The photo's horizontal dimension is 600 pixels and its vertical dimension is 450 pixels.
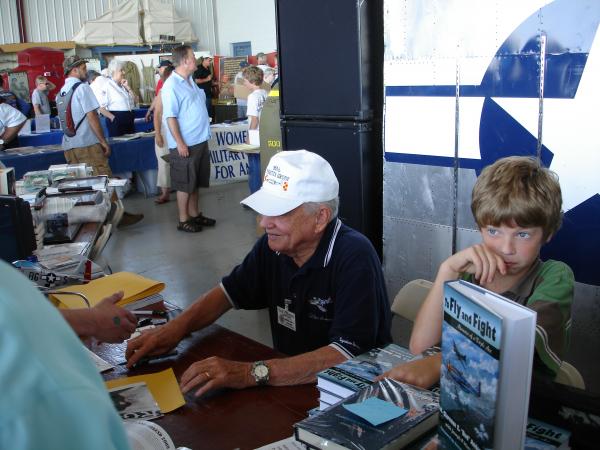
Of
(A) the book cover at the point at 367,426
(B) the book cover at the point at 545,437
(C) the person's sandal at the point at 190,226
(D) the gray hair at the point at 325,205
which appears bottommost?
(C) the person's sandal at the point at 190,226

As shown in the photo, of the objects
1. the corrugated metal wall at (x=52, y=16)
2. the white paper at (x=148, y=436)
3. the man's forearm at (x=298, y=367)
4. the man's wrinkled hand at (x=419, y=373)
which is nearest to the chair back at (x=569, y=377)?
the man's wrinkled hand at (x=419, y=373)

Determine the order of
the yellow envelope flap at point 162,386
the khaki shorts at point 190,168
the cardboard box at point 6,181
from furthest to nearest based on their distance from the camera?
the khaki shorts at point 190,168, the cardboard box at point 6,181, the yellow envelope flap at point 162,386

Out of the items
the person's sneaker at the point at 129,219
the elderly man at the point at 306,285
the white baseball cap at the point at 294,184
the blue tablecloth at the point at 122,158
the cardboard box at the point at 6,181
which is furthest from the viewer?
the person's sneaker at the point at 129,219

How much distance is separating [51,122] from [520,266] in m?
9.01

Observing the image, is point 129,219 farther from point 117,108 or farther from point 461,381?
point 461,381

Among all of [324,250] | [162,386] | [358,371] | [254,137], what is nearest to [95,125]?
[254,137]

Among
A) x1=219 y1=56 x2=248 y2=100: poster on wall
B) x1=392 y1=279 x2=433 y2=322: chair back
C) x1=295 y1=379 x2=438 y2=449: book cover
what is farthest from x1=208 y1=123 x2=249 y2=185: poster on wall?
x1=295 y1=379 x2=438 y2=449: book cover

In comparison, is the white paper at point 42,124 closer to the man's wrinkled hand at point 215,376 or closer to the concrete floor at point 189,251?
the concrete floor at point 189,251

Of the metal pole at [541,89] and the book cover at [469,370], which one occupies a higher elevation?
the metal pole at [541,89]

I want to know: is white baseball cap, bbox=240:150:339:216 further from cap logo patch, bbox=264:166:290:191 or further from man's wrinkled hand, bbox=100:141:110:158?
man's wrinkled hand, bbox=100:141:110:158

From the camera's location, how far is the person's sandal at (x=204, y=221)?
22.5 ft

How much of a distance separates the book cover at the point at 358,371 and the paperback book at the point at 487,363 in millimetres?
472

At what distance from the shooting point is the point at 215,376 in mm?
1665

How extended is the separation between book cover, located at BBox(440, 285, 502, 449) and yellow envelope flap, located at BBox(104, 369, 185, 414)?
90 cm
